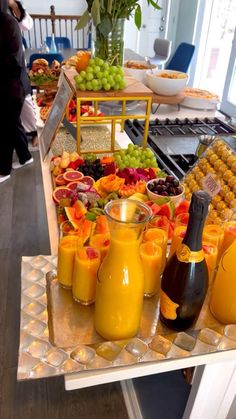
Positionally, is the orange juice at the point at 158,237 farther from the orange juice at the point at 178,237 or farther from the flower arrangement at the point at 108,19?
the flower arrangement at the point at 108,19

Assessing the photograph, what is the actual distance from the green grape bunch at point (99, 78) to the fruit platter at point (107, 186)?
247 millimetres

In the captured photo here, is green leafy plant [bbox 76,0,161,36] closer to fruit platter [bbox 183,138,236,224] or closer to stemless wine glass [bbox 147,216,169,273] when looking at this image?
fruit platter [bbox 183,138,236,224]

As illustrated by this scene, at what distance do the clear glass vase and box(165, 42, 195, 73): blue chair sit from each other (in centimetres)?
273

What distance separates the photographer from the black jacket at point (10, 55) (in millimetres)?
2396

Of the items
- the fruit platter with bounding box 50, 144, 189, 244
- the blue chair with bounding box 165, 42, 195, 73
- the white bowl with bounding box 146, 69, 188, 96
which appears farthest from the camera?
the blue chair with bounding box 165, 42, 195, 73

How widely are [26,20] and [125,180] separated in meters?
2.76

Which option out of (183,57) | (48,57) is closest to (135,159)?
(48,57)

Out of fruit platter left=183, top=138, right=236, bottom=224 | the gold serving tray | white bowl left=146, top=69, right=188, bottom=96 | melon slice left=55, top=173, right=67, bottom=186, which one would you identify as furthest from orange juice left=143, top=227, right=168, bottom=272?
white bowl left=146, top=69, right=188, bottom=96

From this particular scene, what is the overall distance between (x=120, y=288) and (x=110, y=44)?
120 cm

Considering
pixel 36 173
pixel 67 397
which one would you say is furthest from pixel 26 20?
pixel 67 397

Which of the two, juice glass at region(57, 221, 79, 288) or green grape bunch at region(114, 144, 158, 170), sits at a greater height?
juice glass at region(57, 221, 79, 288)

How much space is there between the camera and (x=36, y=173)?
10.5ft

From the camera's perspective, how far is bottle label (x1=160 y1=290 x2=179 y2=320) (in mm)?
656

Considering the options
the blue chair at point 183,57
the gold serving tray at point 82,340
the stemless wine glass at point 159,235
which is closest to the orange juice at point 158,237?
the stemless wine glass at point 159,235
